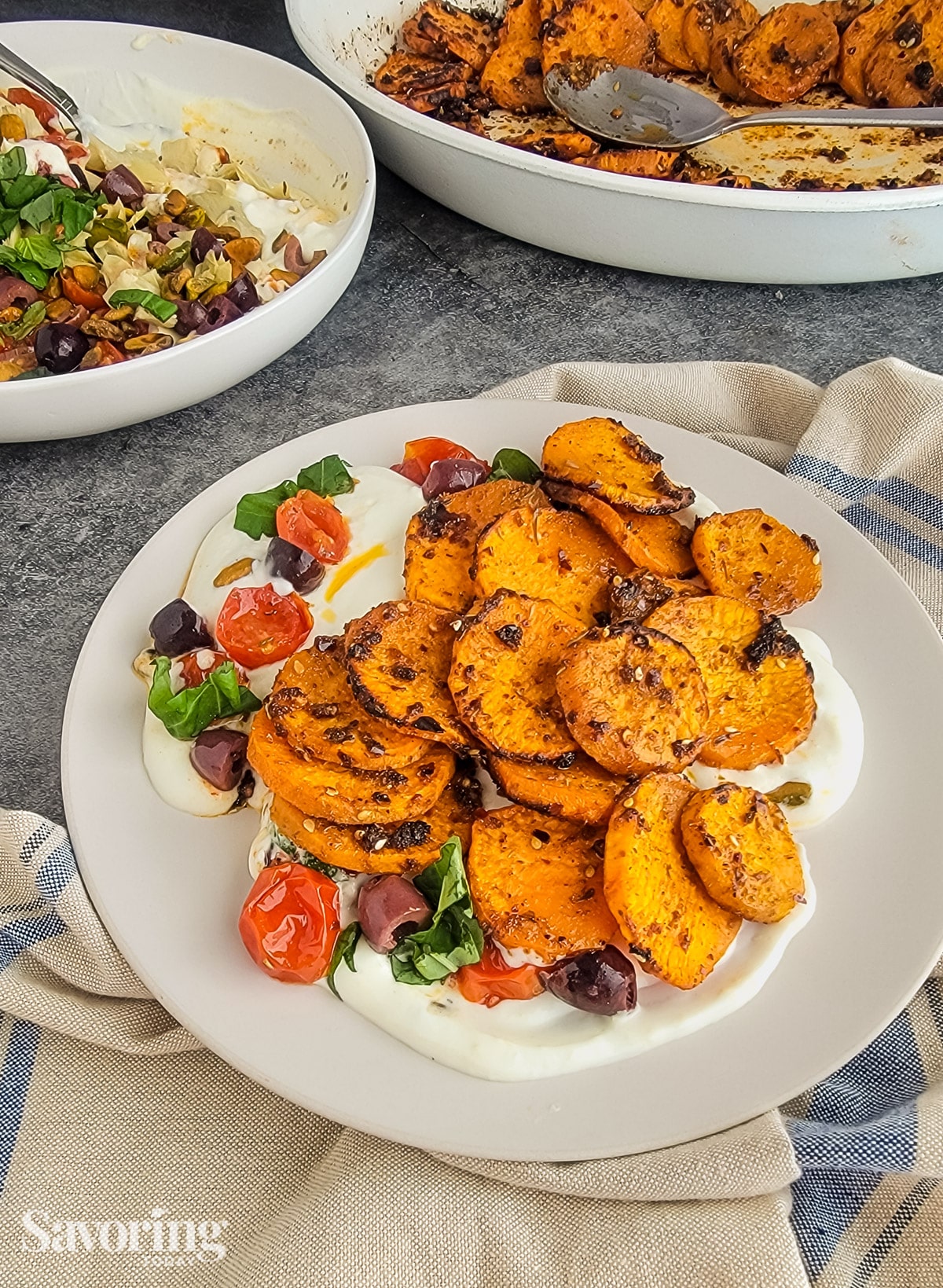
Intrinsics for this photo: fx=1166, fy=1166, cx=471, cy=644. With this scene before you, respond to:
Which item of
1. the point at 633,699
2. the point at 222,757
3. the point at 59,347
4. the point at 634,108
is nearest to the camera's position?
the point at 633,699

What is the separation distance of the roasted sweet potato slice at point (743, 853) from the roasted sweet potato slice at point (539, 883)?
134 mm

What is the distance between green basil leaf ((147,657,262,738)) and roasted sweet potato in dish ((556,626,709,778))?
45 centimetres

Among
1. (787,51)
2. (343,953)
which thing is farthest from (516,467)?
(787,51)

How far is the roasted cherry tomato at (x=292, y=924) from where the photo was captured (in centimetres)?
142

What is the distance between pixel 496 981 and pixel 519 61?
2.36 meters

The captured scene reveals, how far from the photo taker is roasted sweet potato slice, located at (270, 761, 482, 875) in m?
1.45

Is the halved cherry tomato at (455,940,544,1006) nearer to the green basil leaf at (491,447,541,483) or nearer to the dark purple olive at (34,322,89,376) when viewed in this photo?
the green basil leaf at (491,447,541,483)

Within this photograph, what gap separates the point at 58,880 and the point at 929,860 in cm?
118

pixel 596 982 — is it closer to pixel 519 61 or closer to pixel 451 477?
pixel 451 477

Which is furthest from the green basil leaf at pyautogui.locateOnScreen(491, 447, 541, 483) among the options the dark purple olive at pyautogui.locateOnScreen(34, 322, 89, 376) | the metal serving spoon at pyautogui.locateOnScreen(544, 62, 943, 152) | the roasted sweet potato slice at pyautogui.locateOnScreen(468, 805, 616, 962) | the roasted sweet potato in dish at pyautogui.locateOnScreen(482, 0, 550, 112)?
the roasted sweet potato in dish at pyautogui.locateOnScreen(482, 0, 550, 112)

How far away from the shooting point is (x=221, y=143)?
9.54ft

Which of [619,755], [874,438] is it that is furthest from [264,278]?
[619,755]

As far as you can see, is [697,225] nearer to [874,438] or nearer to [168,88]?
[874,438]

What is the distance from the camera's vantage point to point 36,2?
3.49 metres
